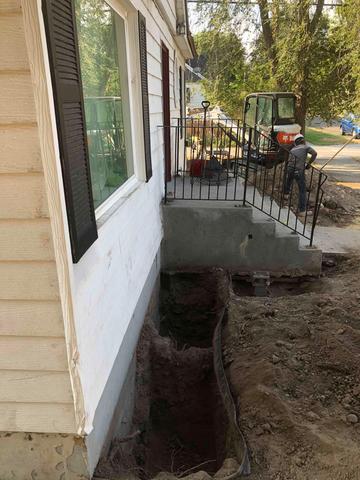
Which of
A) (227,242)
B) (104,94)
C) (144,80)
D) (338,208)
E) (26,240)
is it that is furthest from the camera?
A: (338,208)

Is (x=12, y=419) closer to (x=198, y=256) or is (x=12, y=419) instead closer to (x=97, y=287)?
(x=97, y=287)

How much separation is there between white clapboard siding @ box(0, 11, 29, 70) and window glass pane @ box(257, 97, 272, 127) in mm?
13008

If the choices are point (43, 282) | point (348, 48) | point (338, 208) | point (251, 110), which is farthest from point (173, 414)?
point (251, 110)

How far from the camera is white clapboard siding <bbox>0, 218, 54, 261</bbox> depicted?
1675 mm

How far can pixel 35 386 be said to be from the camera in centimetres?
198

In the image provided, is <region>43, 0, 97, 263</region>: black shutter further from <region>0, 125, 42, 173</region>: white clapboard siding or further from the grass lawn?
the grass lawn

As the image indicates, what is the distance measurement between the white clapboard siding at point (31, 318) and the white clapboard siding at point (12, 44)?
102 centimetres

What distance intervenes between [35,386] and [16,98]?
4.60ft

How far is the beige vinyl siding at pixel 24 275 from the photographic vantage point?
1475mm

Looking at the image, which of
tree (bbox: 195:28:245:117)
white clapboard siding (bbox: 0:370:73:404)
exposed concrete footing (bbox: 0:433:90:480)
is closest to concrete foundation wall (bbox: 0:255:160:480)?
exposed concrete footing (bbox: 0:433:90:480)

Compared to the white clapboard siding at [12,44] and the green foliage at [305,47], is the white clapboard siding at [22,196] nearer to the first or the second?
the white clapboard siding at [12,44]

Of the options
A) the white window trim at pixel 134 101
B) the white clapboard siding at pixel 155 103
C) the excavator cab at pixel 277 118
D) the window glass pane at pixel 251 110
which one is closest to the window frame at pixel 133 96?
the white window trim at pixel 134 101

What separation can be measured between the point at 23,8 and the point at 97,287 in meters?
1.46

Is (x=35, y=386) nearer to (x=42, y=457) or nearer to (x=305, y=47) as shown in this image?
(x=42, y=457)
